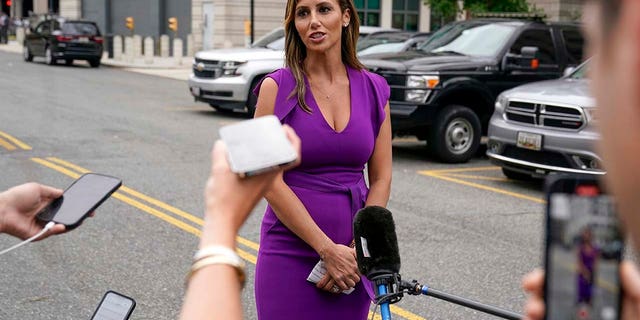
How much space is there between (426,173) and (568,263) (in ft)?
33.4

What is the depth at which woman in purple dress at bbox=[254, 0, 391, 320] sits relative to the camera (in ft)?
9.53

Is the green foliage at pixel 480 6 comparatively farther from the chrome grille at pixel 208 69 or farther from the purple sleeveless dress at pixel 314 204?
the purple sleeveless dress at pixel 314 204

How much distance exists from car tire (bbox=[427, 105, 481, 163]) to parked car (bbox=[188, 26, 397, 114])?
4713 mm

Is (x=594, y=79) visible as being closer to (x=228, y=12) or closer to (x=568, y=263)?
(x=568, y=263)

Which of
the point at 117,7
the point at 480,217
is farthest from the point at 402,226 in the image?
the point at 117,7

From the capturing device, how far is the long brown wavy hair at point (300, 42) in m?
3.13

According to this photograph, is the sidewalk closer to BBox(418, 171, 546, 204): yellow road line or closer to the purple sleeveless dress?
BBox(418, 171, 546, 204): yellow road line

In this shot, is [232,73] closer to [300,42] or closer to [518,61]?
[518,61]

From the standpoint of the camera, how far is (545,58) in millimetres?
12539

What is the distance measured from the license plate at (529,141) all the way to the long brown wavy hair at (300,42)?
653 cm

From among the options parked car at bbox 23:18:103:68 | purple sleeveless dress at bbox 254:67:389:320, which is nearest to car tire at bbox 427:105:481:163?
purple sleeveless dress at bbox 254:67:389:320

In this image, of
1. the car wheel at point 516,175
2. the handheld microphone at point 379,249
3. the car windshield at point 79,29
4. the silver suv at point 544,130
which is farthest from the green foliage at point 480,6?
the handheld microphone at point 379,249

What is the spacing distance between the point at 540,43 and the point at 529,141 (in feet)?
11.3

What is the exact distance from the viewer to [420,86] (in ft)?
37.6
